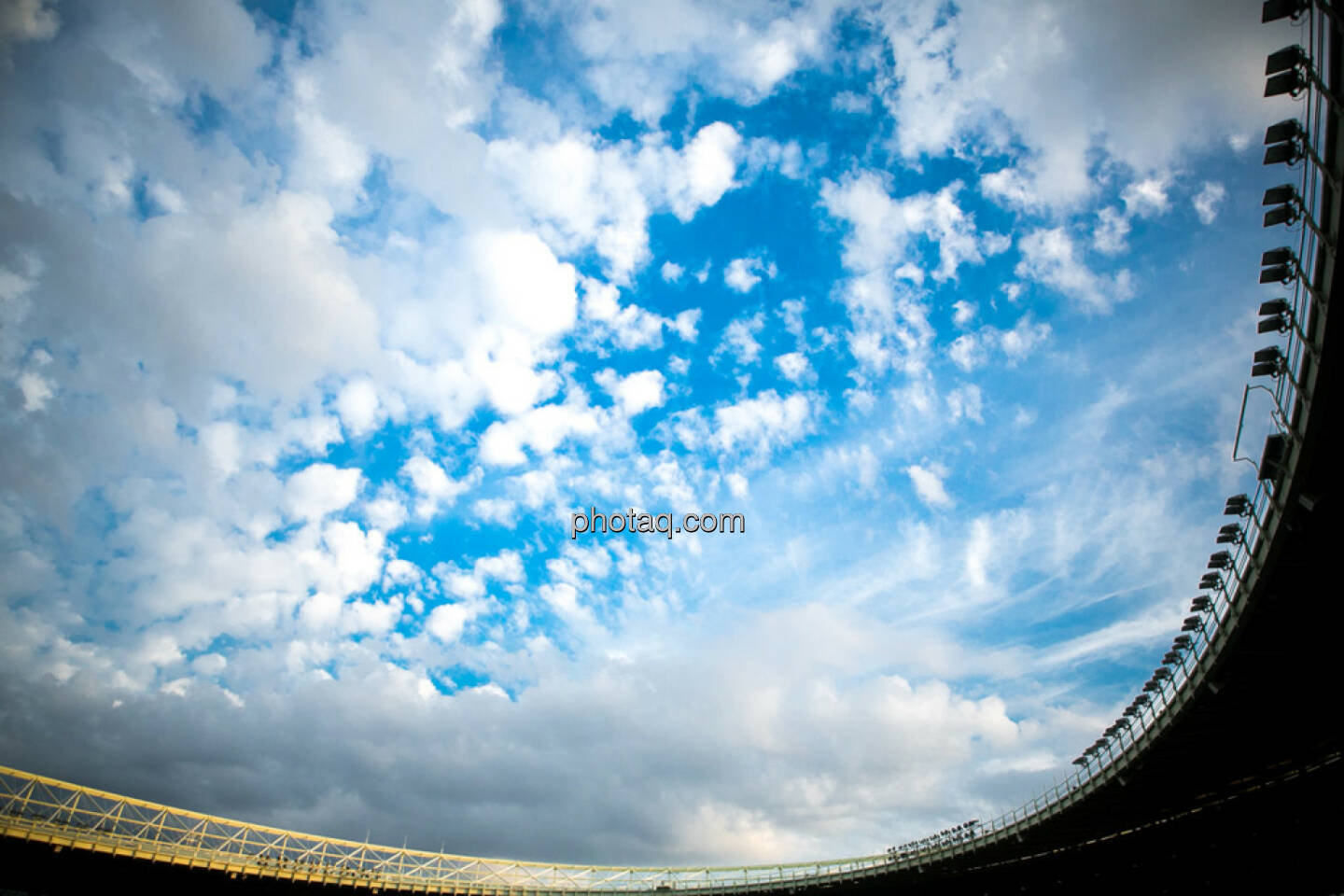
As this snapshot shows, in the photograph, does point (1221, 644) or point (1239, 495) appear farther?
point (1221, 644)

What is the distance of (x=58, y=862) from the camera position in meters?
53.5

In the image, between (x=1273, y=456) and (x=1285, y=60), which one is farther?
(x=1273, y=456)

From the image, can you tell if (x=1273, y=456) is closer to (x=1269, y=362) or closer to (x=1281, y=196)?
(x=1269, y=362)

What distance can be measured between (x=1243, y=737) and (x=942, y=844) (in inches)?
1604

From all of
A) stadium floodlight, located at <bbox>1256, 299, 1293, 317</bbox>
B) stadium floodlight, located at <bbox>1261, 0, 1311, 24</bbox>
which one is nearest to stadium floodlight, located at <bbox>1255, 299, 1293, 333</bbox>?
stadium floodlight, located at <bbox>1256, 299, 1293, 317</bbox>

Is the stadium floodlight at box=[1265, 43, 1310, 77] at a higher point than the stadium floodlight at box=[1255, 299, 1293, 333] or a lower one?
higher

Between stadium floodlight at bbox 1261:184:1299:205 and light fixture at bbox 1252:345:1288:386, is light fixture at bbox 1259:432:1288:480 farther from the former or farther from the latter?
stadium floodlight at bbox 1261:184:1299:205

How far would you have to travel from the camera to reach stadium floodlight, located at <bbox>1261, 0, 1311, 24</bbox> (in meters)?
17.2

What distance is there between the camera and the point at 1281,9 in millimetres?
17578

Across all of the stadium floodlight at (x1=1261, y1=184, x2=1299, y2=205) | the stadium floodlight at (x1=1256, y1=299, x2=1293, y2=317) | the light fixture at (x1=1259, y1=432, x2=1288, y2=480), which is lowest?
the light fixture at (x1=1259, y1=432, x2=1288, y2=480)

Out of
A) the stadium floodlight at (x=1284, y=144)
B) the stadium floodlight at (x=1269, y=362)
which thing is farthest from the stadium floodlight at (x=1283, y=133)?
the stadium floodlight at (x=1269, y=362)

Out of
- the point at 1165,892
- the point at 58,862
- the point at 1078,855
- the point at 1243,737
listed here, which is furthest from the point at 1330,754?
the point at 58,862

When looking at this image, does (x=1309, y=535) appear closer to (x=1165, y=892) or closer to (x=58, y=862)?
(x=1165, y=892)

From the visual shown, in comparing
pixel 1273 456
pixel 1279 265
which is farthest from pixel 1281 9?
pixel 1273 456
